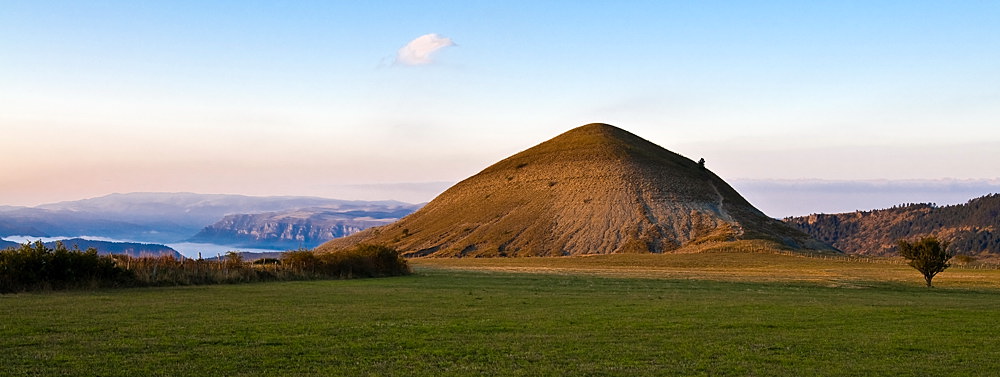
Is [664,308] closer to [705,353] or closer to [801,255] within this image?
[705,353]

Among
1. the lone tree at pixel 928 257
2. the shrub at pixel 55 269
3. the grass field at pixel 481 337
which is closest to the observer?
the grass field at pixel 481 337

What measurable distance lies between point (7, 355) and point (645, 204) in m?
137

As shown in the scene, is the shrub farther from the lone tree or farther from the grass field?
the lone tree

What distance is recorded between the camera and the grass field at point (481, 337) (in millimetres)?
14742

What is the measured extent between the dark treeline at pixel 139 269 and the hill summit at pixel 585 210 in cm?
7951

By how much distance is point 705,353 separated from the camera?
1670cm

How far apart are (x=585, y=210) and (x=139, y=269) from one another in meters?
113

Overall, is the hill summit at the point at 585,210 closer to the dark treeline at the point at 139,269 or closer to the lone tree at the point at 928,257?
the lone tree at the point at 928,257

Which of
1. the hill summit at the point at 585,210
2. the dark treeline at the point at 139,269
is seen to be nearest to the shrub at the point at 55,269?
the dark treeline at the point at 139,269

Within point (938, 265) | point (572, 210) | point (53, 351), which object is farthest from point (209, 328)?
point (572, 210)

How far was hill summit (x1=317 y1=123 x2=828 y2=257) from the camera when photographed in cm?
13575

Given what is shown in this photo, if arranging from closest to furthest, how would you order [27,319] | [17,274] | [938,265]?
[27,319] < [17,274] < [938,265]

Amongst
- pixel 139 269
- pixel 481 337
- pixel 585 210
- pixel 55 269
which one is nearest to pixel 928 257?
pixel 481 337

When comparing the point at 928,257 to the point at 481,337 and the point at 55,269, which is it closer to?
the point at 481,337
